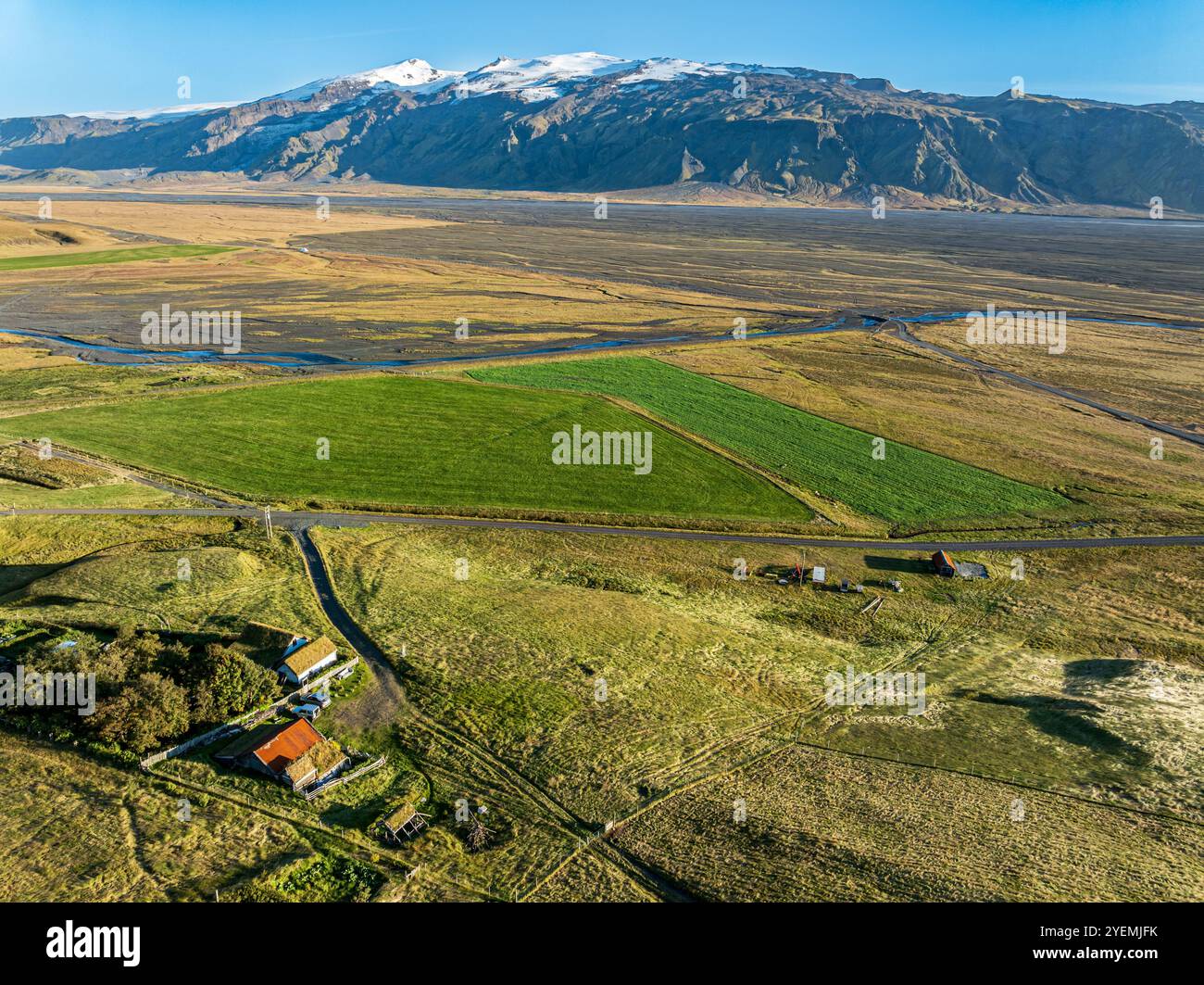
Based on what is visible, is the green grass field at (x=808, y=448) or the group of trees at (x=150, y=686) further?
the green grass field at (x=808, y=448)

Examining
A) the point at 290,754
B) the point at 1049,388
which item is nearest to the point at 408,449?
the point at 290,754

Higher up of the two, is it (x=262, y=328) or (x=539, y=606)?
(x=262, y=328)

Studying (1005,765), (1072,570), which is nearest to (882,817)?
(1005,765)

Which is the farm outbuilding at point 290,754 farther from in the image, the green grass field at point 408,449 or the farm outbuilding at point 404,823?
the green grass field at point 408,449

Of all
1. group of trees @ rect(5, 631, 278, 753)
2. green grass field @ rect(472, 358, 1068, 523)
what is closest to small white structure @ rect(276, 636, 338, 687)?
group of trees @ rect(5, 631, 278, 753)

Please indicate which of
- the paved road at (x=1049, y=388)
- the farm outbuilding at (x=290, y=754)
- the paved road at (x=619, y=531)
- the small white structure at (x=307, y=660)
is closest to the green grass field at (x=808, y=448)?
the paved road at (x=619, y=531)

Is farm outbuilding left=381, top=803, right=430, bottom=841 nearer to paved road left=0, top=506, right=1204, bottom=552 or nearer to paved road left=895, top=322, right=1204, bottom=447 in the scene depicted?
paved road left=0, top=506, right=1204, bottom=552
